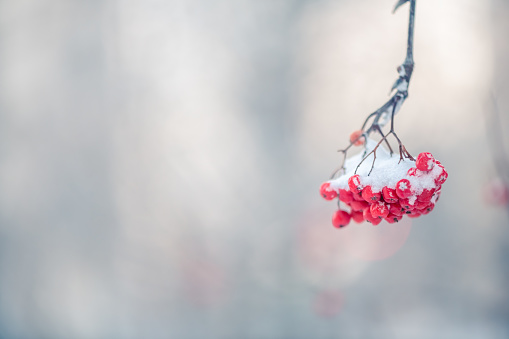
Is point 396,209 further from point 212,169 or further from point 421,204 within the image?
point 212,169

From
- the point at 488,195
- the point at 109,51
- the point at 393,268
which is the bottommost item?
the point at 393,268

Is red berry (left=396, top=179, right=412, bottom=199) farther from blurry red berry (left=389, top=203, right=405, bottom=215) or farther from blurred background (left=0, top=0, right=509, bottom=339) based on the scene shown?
blurred background (left=0, top=0, right=509, bottom=339)

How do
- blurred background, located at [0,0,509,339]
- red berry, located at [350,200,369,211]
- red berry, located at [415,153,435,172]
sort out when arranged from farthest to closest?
blurred background, located at [0,0,509,339] → red berry, located at [350,200,369,211] → red berry, located at [415,153,435,172]

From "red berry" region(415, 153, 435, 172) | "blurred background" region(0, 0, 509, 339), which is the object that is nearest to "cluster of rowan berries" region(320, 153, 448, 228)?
"red berry" region(415, 153, 435, 172)

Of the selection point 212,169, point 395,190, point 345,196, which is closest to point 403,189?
point 395,190

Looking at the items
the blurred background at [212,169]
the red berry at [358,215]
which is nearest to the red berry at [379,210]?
the red berry at [358,215]

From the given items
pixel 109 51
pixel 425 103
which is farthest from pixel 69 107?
pixel 425 103

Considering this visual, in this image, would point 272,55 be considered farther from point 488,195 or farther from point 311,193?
point 488,195
